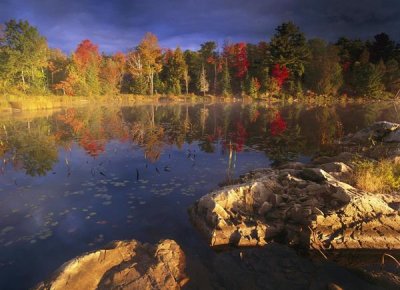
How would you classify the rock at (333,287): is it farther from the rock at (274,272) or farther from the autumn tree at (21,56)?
the autumn tree at (21,56)

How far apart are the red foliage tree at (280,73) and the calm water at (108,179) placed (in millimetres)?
41903

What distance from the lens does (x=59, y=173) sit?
14430 millimetres

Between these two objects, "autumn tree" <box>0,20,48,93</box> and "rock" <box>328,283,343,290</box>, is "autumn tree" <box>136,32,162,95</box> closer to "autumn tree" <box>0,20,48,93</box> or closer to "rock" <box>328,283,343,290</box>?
"autumn tree" <box>0,20,48,93</box>

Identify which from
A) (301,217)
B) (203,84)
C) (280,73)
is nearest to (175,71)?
(203,84)

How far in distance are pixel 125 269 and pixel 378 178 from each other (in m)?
9.80

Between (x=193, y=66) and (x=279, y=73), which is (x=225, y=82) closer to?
(x=193, y=66)

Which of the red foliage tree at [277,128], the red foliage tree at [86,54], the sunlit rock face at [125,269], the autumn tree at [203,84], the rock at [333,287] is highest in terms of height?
the red foliage tree at [86,54]

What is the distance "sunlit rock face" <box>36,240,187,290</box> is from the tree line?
59726 mm

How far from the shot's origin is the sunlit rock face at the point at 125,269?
20.4 ft

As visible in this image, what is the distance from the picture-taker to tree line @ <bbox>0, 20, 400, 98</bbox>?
65.8 m

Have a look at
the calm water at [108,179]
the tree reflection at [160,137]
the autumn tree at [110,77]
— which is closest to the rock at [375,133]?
the tree reflection at [160,137]

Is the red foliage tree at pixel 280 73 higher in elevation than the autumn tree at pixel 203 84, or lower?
higher

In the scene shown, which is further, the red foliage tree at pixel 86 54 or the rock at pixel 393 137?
the red foliage tree at pixel 86 54

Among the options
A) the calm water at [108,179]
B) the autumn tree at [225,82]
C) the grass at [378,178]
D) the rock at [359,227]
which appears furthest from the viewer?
the autumn tree at [225,82]
